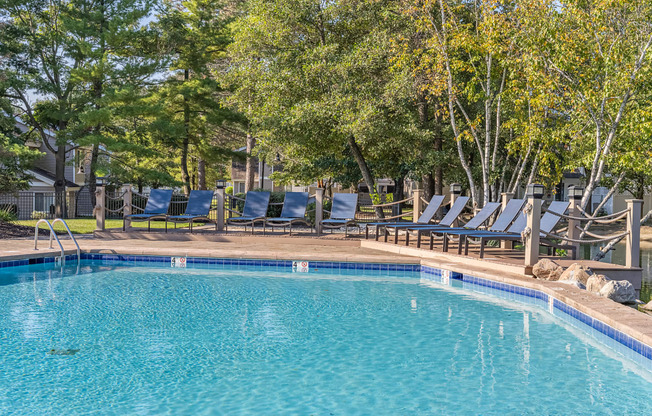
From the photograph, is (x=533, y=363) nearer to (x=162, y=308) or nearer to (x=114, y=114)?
(x=162, y=308)

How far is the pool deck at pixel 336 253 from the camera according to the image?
5.99 m

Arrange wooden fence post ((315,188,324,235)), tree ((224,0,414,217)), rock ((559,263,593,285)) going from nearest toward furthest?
rock ((559,263,593,285))
wooden fence post ((315,188,324,235))
tree ((224,0,414,217))

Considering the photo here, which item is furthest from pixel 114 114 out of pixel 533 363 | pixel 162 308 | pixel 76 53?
pixel 533 363

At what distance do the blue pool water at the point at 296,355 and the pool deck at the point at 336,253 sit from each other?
1.17ft

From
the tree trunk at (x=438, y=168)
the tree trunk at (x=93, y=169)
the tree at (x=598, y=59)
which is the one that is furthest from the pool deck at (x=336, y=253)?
the tree trunk at (x=93, y=169)

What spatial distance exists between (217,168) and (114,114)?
20070 mm

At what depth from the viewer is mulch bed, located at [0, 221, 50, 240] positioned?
13.5 meters

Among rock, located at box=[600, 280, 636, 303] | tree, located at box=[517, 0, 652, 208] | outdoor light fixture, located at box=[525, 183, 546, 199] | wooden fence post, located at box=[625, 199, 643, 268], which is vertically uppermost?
tree, located at box=[517, 0, 652, 208]

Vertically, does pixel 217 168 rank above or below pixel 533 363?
above

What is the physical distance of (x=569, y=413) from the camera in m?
4.00

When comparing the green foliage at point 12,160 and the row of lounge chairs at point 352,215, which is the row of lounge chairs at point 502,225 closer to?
the row of lounge chairs at point 352,215

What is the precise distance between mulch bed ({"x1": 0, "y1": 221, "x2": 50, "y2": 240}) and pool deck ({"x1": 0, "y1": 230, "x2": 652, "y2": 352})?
1.26 m

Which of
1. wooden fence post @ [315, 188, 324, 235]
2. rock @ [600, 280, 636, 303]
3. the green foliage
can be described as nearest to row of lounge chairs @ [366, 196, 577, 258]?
rock @ [600, 280, 636, 303]

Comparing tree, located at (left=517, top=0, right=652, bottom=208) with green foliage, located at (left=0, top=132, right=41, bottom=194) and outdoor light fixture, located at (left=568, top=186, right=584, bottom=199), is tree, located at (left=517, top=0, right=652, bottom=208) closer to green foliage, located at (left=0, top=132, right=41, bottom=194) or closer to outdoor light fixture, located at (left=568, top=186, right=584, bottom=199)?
outdoor light fixture, located at (left=568, top=186, right=584, bottom=199)
